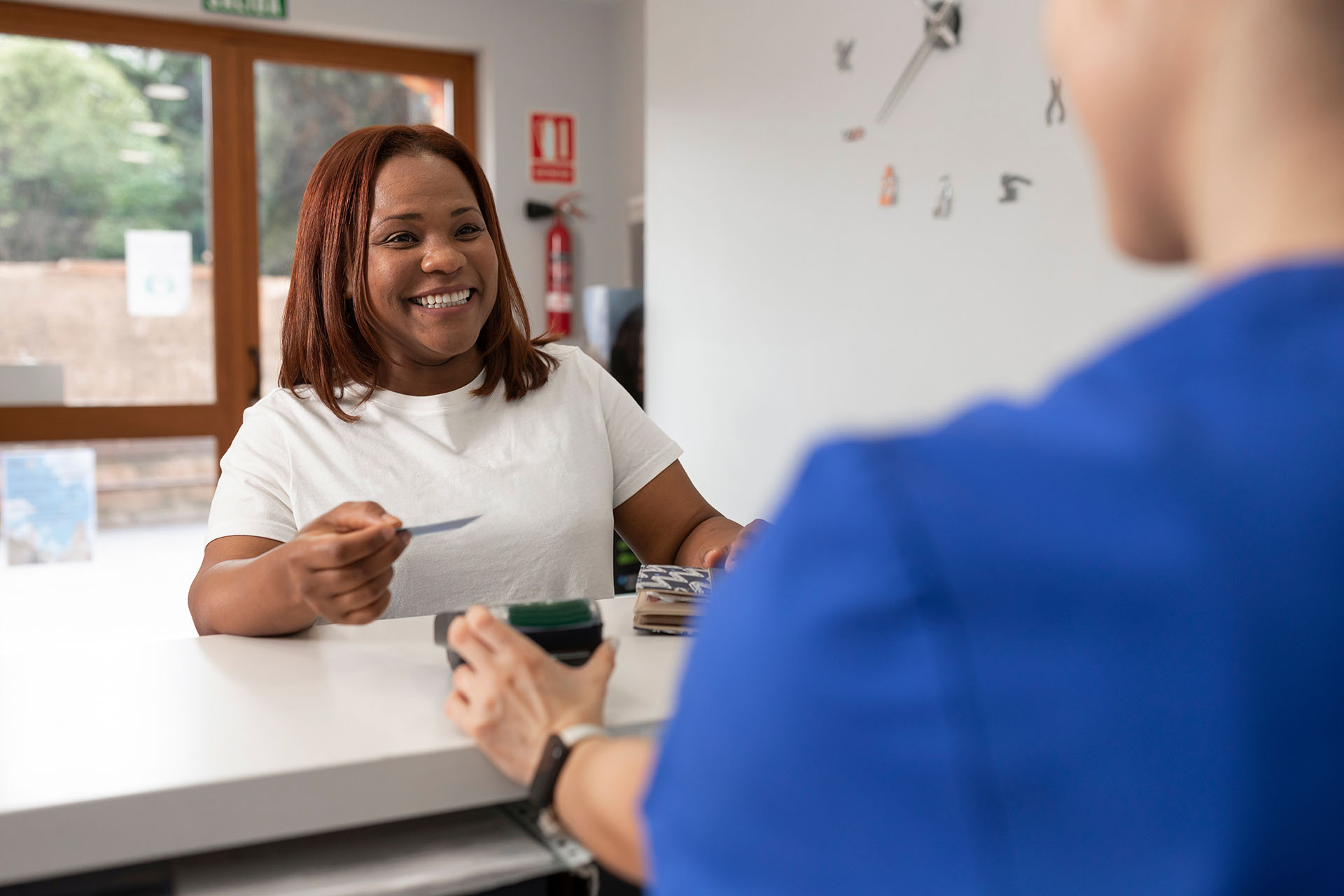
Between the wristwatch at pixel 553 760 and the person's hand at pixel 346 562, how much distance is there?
0.46m

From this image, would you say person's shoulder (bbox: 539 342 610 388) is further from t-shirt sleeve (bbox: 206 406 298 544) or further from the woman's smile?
t-shirt sleeve (bbox: 206 406 298 544)

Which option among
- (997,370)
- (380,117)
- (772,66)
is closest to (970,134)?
(997,370)

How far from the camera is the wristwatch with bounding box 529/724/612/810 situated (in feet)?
2.64

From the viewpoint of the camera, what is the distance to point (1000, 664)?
1.19 feet

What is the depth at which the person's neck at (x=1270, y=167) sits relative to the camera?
0.43m

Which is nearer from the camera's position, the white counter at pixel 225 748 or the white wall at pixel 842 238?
the white counter at pixel 225 748

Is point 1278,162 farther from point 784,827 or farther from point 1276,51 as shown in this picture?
point 784,827

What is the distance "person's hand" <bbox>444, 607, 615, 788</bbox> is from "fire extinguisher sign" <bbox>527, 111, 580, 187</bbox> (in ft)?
13.9

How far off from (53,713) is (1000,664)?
0.94 m

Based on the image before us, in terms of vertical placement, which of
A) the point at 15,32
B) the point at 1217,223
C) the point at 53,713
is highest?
the point at 15,32

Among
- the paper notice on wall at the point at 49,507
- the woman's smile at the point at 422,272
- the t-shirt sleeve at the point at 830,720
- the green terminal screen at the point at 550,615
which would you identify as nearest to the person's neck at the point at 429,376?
the woman's smile at the point at 422,272

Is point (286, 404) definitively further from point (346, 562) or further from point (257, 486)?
point (346, 562)

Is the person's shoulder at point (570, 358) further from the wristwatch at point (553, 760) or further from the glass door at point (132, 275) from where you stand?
the glass door at point (132, 275)

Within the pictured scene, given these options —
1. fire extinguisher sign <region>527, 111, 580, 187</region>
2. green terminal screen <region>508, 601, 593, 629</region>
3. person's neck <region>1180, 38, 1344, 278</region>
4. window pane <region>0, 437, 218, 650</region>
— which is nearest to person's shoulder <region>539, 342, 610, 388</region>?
green terminal screen <region>508, 601, 593, 629</region>
